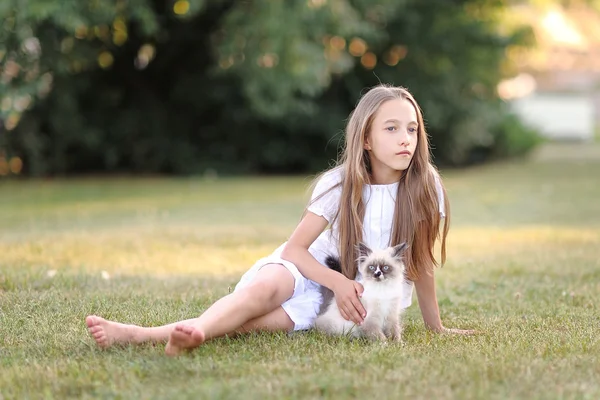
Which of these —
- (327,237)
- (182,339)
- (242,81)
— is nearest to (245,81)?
(242,81)

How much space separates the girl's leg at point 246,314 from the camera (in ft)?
12.7

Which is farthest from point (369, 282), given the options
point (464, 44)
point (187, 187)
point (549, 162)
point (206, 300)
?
point (549, 162)

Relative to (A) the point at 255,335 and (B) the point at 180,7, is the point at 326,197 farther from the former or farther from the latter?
(B) the point at 180,7

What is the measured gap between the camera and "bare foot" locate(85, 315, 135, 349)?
13.3 feet

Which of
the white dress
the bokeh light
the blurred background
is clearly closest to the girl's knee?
the white dress

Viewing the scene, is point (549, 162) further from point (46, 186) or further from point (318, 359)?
point (318, 359)

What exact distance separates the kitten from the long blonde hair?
0.16 meters

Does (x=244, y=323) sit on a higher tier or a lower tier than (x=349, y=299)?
lower

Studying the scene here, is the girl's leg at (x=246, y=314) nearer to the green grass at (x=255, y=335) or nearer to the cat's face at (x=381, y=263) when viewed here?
the green grass at (x=255, y=335)

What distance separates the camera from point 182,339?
3.84 metres

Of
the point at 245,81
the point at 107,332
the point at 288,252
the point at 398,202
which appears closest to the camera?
the point at 107,332

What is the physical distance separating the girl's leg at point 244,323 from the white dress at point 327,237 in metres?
0.05

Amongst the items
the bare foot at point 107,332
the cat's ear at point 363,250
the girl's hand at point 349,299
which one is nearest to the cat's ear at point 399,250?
the cat's ear at point 363,250

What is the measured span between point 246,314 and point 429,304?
1041 millimetres
